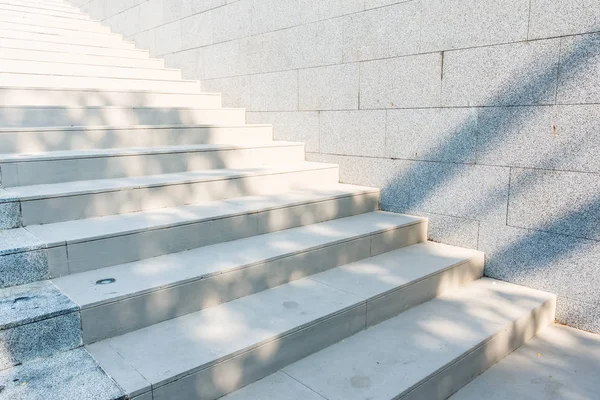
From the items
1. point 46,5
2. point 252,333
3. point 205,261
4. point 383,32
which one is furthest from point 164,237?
point 46,5

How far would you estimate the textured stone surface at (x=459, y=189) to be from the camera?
3.52 meters

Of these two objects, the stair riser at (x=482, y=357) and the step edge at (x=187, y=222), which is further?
the step edge at (x=187, y=222)

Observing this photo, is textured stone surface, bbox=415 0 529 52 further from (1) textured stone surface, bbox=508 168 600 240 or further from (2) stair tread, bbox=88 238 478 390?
(2) stair tread, bbox=88 238 478 390

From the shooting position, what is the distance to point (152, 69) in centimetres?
615

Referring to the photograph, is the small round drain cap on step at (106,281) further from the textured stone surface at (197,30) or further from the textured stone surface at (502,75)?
the textured stone surface at (197,30)

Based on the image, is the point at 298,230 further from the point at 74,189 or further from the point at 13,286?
the point at 13,286

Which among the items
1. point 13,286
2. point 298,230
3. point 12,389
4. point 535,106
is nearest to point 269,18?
point 298,230

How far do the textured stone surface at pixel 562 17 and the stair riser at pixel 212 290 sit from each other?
5.60 ft

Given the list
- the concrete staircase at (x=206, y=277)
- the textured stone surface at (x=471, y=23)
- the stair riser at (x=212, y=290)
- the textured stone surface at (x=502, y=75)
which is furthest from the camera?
the textured stone surface at (x=471, y=23)

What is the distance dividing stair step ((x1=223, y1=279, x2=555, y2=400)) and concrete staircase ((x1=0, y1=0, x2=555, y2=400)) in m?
0.01

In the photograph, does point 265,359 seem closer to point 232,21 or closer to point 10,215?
point 10,215

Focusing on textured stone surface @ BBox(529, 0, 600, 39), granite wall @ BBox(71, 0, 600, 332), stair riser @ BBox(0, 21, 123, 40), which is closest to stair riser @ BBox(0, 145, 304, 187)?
granite wall @ BBox(71, 0, 600, 332)

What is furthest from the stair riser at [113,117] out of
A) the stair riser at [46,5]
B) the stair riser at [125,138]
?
the stair riser at [46,5]

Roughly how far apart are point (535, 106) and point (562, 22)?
1.78ft
